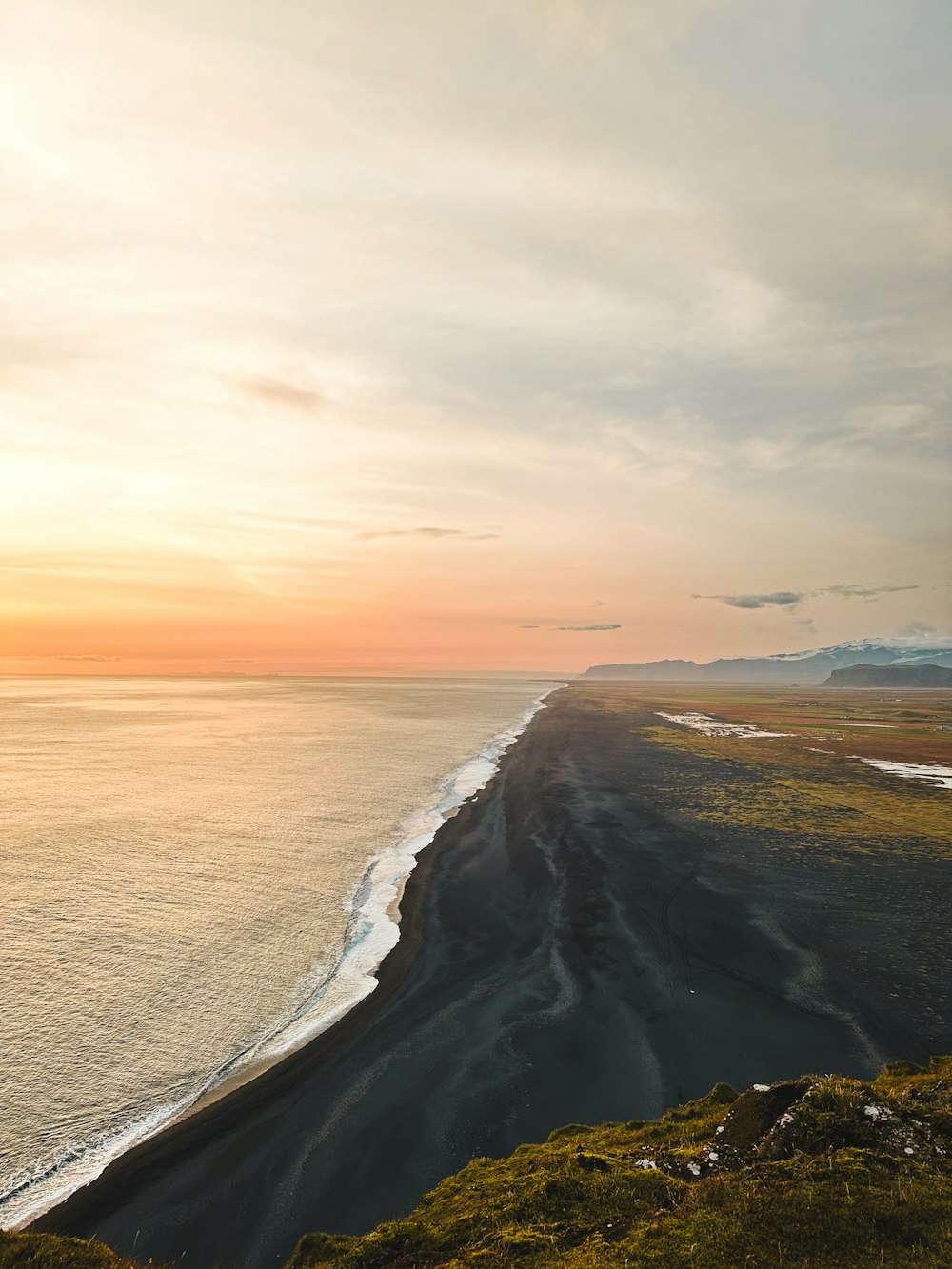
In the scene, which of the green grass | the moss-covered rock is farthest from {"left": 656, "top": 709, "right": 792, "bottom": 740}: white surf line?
the green grass

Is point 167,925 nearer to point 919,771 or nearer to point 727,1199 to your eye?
point 727,1199

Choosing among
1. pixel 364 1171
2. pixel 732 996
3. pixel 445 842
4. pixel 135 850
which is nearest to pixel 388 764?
pixel 445 842

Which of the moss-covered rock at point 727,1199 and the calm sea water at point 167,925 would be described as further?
the calm sea water at point 167,925

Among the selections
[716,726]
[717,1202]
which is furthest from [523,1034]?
[716,726]

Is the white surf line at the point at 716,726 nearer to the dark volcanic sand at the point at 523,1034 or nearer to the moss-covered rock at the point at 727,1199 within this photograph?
the dark volcanic sand at the point at 523,1034

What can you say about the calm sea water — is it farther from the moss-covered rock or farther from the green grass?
the moss-covered rock

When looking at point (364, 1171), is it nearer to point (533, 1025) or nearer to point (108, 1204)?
point (108, 1204)

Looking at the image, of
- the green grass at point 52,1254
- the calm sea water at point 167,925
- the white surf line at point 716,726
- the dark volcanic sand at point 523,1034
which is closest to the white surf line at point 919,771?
A: the white surf line at point 716,726
